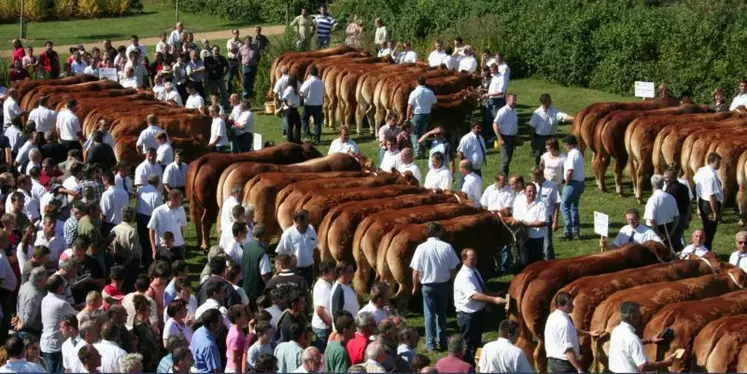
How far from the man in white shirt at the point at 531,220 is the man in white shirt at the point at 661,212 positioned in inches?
57.0

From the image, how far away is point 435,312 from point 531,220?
2.92 meters

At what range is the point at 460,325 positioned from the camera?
52.6 feet

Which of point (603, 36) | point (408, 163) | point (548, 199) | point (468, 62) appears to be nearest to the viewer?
point (548, 199)

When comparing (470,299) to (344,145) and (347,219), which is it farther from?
(344,145)

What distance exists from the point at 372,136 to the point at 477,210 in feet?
35.8

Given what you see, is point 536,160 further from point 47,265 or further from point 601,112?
point 47,265

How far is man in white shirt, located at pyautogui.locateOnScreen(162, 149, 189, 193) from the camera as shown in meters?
21.8

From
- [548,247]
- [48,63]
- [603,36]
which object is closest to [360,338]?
[548,247]

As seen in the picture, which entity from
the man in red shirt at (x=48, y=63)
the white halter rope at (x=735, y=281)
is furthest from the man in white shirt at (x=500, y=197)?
the man in red shirt at (x=48, y=63)

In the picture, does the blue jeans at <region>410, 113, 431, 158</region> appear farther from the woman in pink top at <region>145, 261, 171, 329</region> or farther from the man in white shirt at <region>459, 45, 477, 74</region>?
the woman in pink top at <region>145, 261, 171, 329</region>

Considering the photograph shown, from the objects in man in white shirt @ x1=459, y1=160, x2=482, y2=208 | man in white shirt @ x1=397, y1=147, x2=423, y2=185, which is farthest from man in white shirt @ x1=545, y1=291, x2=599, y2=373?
man in white shirt @ x1=397, y1=147, x2=423, y2=185

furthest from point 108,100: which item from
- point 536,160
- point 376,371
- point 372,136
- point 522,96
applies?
point 376,371

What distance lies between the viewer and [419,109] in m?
27.3

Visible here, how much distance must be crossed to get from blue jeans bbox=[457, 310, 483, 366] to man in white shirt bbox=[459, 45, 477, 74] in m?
16.1
